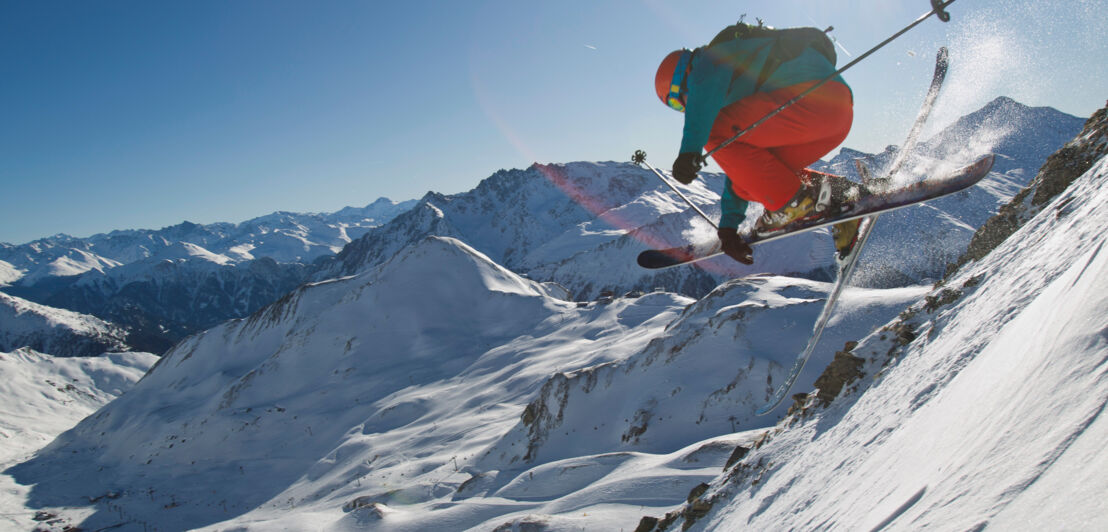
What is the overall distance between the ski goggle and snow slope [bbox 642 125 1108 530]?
9.94 ft

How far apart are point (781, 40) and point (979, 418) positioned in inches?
145

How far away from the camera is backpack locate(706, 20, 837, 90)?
4.77 m

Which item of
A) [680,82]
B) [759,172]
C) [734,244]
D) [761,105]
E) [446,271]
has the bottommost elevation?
[734,244]

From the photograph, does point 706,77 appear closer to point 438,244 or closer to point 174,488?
point 174,488

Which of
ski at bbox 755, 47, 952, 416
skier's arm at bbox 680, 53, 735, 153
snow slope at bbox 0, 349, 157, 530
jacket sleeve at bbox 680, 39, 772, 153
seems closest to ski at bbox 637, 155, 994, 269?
ski at bbox 755, 47, 952, 416

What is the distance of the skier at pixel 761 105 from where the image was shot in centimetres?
460

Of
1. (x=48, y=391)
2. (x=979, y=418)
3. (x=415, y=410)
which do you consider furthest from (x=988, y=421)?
(x=48, y=391)

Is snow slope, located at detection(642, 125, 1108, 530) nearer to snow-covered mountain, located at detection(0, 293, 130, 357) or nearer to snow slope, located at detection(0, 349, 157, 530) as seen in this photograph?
snow slope, located at detection(0, 349, 157, 530)

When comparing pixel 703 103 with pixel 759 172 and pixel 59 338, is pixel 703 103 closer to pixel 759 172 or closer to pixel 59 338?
pixel 759 172

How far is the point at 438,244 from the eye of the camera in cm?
5547

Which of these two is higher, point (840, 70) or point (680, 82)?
point (680, 82)

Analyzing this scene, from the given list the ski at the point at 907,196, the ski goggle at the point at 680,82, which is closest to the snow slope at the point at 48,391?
the ski goggle at the point at 680,82

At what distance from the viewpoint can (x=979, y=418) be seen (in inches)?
91.7

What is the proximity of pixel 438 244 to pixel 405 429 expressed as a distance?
86.6ft
